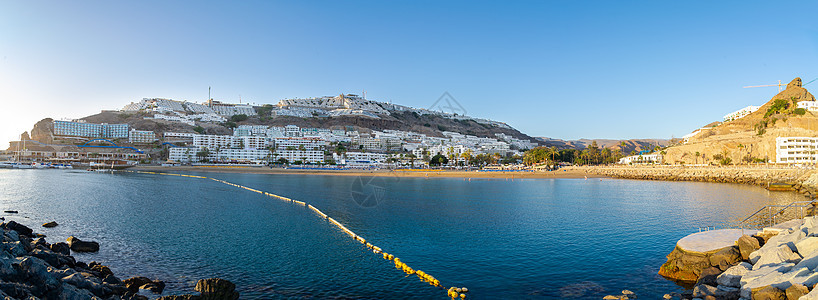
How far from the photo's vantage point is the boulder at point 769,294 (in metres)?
7.83

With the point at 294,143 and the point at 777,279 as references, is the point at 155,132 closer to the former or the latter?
the point at 294,143

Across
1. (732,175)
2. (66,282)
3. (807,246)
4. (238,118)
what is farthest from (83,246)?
(238,118)

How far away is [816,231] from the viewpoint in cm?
1092

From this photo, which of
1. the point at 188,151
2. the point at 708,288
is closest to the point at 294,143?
the point at 188,151

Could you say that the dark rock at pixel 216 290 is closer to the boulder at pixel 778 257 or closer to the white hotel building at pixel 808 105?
the boulder at pixel 778 257

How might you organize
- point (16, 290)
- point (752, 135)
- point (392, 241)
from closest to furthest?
point (16, 290)
point (392, 241)
point (752, 135)

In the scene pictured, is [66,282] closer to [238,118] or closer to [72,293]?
[72,293]

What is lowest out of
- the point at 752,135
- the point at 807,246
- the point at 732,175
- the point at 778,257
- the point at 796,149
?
the point at 778,257

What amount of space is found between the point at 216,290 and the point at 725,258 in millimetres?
13626

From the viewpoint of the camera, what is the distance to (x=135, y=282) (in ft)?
35.7

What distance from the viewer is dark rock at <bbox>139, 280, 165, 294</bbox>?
34.8 feet

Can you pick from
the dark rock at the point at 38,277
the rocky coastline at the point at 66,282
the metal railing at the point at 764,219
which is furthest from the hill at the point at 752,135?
the dark rock at the point at 38,277

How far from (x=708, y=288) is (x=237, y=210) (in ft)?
84.4

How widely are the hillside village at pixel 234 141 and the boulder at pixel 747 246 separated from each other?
9535cm
